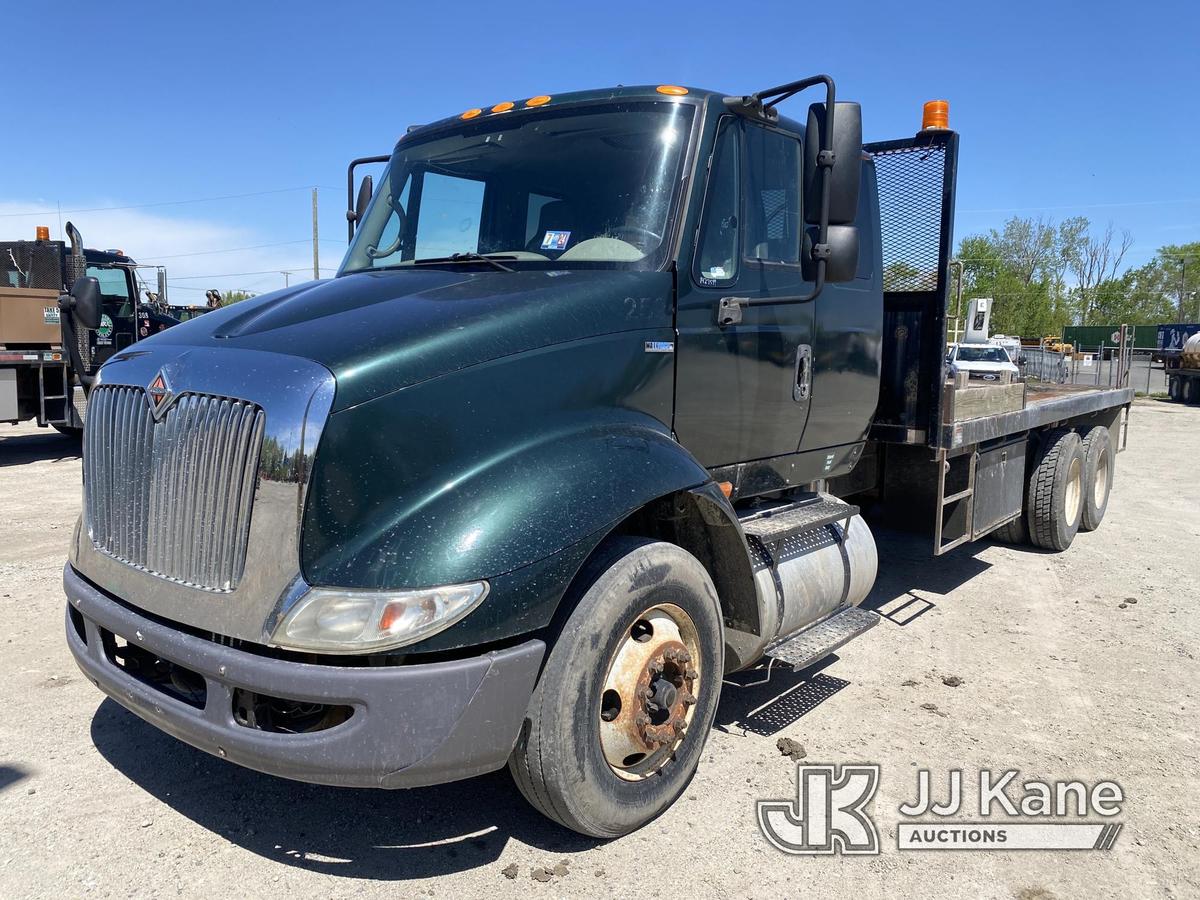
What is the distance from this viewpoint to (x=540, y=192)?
145 inches

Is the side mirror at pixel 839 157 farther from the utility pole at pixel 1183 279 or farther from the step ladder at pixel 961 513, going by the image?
the utility pole at pixel 1183 279

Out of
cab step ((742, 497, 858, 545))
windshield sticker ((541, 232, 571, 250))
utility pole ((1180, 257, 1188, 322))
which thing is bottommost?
cab step ((742, 497, 858, 545))

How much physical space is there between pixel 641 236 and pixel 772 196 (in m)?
0.85

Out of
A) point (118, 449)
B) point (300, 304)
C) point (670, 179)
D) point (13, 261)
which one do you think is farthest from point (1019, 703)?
point (13, 261)

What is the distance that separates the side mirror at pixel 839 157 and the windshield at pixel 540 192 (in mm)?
488

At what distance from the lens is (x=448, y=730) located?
254 centimetres

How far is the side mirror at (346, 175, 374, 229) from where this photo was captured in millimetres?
4719

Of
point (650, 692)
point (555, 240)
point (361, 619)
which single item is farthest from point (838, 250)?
point (361, 619)

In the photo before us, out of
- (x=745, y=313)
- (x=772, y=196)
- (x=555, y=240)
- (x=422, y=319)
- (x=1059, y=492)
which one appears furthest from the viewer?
(x=1059, y=492)

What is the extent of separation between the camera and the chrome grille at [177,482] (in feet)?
8.54

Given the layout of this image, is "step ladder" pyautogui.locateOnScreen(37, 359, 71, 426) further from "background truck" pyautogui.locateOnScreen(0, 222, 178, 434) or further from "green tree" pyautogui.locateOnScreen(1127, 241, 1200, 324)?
"green tree" pyautogui.locateOnScreen(1127, 241, 1200, 324)

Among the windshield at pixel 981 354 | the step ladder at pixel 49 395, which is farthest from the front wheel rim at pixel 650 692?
the windshield at pixel 981 354

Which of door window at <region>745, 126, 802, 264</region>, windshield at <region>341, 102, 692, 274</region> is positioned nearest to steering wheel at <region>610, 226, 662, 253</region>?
windshield at <region>341, 102, 692, 274</region>

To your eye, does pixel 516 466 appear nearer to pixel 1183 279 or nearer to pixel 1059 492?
pixel 1059 492
